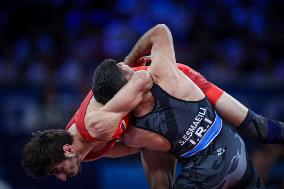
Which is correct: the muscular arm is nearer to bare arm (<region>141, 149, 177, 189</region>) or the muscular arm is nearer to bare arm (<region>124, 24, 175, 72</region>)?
bare arm (<region>141, 149, 177, 189</region>)

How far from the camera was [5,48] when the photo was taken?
27.9 ft

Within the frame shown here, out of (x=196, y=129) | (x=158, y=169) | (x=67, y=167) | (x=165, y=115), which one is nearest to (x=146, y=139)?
(x=165, y=115)

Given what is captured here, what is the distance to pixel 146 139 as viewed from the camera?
177 inches

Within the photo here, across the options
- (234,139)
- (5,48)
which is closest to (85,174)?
(5,48)

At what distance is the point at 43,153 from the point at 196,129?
3.38ft

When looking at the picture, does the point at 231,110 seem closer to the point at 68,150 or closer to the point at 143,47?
the point at 143,47

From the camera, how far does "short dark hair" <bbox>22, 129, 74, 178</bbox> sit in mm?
4250

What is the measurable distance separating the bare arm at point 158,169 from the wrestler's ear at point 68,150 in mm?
719

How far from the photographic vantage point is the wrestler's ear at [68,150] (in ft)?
14.1

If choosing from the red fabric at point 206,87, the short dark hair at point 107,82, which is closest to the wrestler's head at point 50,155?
the short dark hair at point 107,82

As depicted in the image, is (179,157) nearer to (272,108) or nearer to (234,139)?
(234,139)

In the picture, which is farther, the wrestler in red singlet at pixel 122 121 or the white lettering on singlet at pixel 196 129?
the white lettering on singlet at pixel 196 129

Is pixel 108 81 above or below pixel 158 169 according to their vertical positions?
above

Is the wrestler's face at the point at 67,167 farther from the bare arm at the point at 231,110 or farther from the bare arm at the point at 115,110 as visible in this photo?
the bare arm at the point at 231,110
